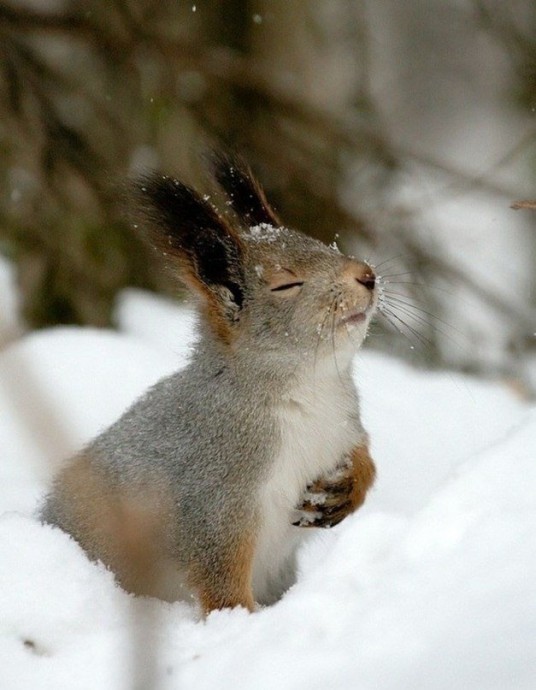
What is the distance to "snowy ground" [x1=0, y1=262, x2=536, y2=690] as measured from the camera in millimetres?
1538

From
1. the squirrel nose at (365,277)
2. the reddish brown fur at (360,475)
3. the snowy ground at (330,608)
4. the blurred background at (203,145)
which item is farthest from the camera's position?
the blurred background at (203,145)

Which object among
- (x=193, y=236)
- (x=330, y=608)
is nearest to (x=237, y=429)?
(x=193, y=236)

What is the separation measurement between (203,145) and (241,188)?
2461 millimetres

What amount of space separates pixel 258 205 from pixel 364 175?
3.55 metres

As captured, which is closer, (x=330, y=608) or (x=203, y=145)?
(x=330, y=608)

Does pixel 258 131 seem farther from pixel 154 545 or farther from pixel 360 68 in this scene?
pixel 154 545

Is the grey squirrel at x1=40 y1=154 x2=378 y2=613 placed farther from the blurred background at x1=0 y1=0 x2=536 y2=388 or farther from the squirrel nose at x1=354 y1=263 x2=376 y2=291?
the blurred background at x1=0 y1=0 x2=536 y2=388

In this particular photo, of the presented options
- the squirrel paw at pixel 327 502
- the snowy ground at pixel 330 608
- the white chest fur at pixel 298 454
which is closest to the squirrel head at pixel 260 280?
the white chest fur at pixel 298 454

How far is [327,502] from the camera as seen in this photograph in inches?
111

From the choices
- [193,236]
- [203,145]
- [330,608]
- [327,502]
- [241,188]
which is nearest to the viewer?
[330,608]

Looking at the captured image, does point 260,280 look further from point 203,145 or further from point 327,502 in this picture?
point 203,145

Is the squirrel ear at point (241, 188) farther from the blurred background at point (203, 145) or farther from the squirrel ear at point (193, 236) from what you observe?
the blurred background at point (203, 145)

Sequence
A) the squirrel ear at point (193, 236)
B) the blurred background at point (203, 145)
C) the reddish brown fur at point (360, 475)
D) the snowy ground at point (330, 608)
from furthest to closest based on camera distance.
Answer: the blurred background at point (203, 145) → the reddish brown fur at point (360, 475) → the squirrel ear at point (193, 236) → the snowy ground at point (330, 608)

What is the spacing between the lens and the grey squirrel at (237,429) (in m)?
2.65
